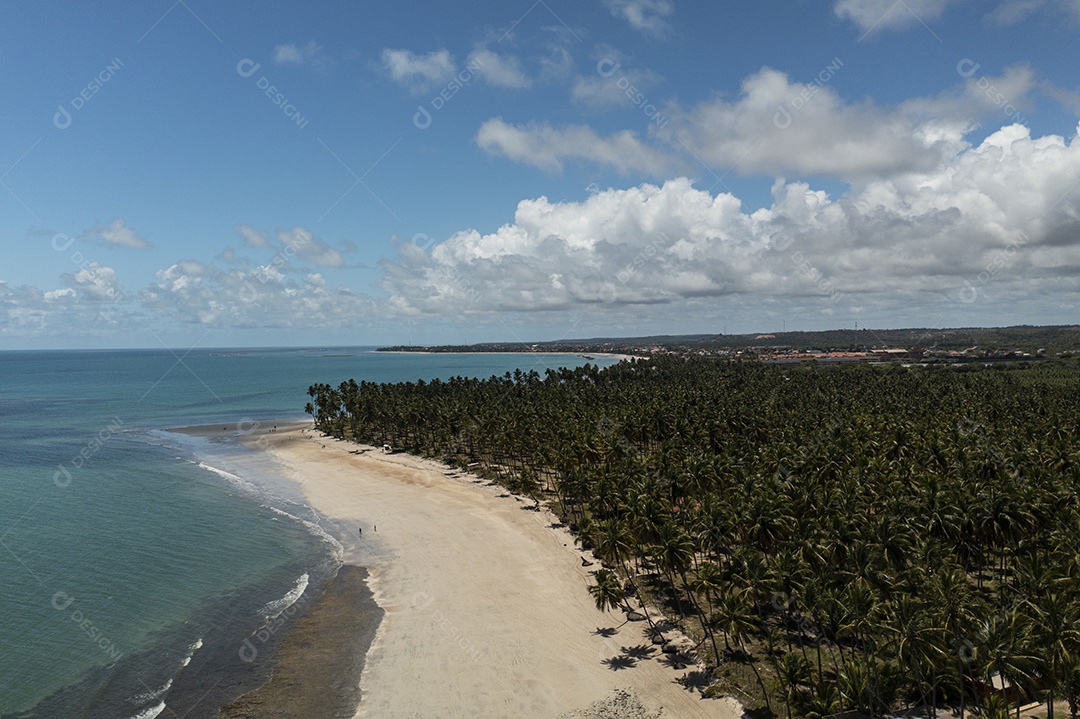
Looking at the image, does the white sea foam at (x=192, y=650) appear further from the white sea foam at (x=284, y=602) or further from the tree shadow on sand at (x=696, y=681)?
the tree shadow on sand at (x=696, y=681)

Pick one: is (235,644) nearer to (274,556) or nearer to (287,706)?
(287,706)

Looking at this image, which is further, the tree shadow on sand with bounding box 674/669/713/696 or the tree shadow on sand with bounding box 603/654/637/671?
the tree shadow on sand with bounding box 603/654/637/671

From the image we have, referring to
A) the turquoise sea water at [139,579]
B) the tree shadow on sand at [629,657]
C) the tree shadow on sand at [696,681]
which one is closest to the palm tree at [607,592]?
the tree shadow on sand at [629,657]

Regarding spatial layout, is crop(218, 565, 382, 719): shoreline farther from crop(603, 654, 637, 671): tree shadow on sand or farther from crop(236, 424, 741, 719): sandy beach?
crop(603, 654, 637, 671): tree shadow on sand

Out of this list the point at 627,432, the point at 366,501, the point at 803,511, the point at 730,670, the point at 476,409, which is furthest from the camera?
the point at 476,409

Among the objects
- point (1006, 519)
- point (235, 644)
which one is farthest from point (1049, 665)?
point (235, 644)

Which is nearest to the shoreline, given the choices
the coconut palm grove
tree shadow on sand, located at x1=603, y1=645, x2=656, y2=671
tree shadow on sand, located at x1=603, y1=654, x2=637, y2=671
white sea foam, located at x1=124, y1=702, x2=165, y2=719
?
white sea foam, located at x1=124, y1=702, x2=165, y2=719

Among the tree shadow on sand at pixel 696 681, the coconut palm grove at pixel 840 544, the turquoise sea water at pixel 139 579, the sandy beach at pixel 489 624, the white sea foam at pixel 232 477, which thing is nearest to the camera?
the coconut palm grove at pixel 840 544
